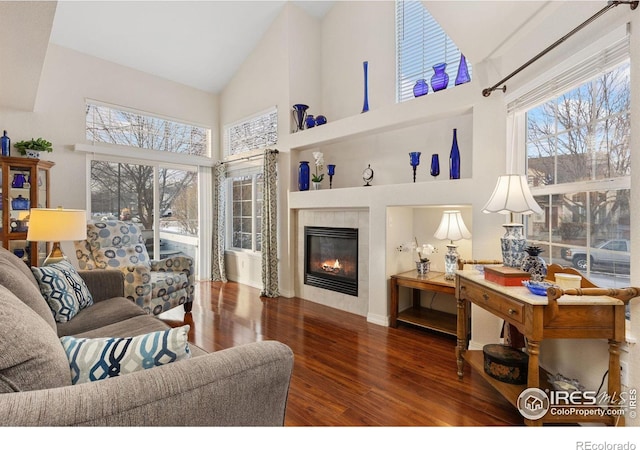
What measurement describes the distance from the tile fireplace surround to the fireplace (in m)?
0.06

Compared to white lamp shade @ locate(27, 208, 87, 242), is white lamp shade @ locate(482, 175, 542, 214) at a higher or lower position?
higher

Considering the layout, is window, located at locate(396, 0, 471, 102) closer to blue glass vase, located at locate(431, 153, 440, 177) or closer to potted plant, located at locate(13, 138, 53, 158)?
blue glass vase, located at locate(431, 153, 440, 177)

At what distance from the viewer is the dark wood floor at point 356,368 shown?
1.82m

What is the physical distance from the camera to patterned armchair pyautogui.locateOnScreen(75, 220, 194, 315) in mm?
2898

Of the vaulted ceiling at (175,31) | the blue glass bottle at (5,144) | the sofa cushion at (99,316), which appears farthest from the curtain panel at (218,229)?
the sofa cushion at (99,316)

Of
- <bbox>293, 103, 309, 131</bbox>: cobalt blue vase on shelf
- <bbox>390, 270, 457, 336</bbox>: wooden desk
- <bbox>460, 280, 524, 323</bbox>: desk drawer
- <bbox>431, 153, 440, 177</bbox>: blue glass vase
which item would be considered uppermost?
<bbox>293, 103, 309, 131</bbox>: cobalt blue vase on shelf

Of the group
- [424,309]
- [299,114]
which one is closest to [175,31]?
[299,114]

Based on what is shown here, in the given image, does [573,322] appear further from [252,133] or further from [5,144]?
[5,144]

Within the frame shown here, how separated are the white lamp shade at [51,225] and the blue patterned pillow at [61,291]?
530mm

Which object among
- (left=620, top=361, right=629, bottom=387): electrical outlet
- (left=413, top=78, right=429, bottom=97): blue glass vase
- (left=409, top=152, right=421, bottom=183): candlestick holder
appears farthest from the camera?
(left=409, top=152, right=421, bottom=183): candlestick holder

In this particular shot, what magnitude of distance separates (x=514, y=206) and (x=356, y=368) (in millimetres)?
1572

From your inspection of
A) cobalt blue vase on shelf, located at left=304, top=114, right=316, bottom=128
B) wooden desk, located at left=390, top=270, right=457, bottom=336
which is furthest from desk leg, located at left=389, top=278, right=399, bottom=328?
cobalt blue vase on shelf, located at left=304, top=114, right=316, bottom=128

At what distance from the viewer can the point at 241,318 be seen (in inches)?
138
